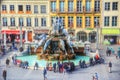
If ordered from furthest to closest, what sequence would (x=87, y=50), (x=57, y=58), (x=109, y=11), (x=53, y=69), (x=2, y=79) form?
(x=109, y=11)
(x=87, y=50)
(x=57, y=58)
(x=53, y=69)
(x=2, y=79)

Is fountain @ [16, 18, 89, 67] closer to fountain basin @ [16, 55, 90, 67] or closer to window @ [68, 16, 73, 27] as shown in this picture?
fountain basin @ [16, 55, 90, 67]

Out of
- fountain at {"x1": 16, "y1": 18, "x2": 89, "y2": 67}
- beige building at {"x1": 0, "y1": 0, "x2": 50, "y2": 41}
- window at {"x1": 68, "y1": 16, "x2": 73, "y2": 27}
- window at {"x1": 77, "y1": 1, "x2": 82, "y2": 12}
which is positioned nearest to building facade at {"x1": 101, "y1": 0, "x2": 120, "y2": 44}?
window at {"x1": 77, "y1": 1, "x2": 82, "y2": 12}

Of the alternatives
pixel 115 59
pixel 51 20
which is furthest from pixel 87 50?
pixel 51 20

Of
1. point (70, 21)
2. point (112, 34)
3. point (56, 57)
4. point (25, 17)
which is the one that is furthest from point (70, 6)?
point (56, 57)

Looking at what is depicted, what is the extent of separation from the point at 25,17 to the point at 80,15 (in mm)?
10503

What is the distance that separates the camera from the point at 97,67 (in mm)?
44312

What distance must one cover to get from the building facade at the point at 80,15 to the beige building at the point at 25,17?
177 cm

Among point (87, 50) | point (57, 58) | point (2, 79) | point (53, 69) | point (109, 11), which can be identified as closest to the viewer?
point (2, 79)

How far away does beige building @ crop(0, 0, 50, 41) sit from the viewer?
2881 inches

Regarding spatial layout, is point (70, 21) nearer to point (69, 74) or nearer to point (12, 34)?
point (12, 34)

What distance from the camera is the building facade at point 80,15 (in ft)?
236

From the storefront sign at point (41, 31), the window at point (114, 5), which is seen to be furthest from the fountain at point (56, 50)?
the window at point (114, 5)

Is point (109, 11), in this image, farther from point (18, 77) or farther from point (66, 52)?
point (18, 77)

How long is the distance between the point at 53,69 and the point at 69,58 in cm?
752
